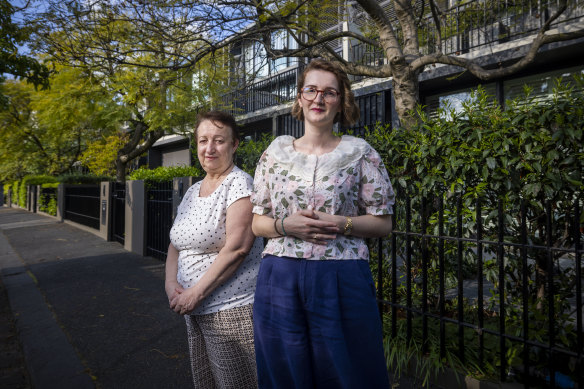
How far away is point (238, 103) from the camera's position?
18766mm

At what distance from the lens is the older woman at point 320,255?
1.67 metres

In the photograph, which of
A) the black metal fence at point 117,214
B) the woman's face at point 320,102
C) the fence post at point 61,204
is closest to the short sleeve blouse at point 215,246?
the woman's face at point 320,102

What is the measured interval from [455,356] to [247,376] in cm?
176

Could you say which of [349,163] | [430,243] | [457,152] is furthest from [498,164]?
[349,163]

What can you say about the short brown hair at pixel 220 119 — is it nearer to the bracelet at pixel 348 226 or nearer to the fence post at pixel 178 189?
the bracelet at pixel 348 226

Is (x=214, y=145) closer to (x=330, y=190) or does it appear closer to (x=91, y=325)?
(x=330, y=190)

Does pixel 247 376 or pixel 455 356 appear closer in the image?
pixel 247 376

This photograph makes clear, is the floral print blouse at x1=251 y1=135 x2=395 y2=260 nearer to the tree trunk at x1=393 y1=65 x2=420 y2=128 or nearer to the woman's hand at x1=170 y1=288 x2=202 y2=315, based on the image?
the woman's hand at x1=170 y1=288 x2=202 y2=315

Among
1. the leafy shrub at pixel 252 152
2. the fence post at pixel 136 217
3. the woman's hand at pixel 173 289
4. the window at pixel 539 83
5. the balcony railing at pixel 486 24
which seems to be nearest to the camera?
the woman's hand at pixel 173 289

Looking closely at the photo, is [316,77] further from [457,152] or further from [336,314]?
[457,152]

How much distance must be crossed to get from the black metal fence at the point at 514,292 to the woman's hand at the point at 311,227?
1527mm

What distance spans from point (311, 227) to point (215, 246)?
26.1 inches

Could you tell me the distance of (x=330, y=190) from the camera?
5.69 feet

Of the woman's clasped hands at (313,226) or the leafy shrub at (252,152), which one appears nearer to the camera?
the woman's clasped hands at (313,226)
